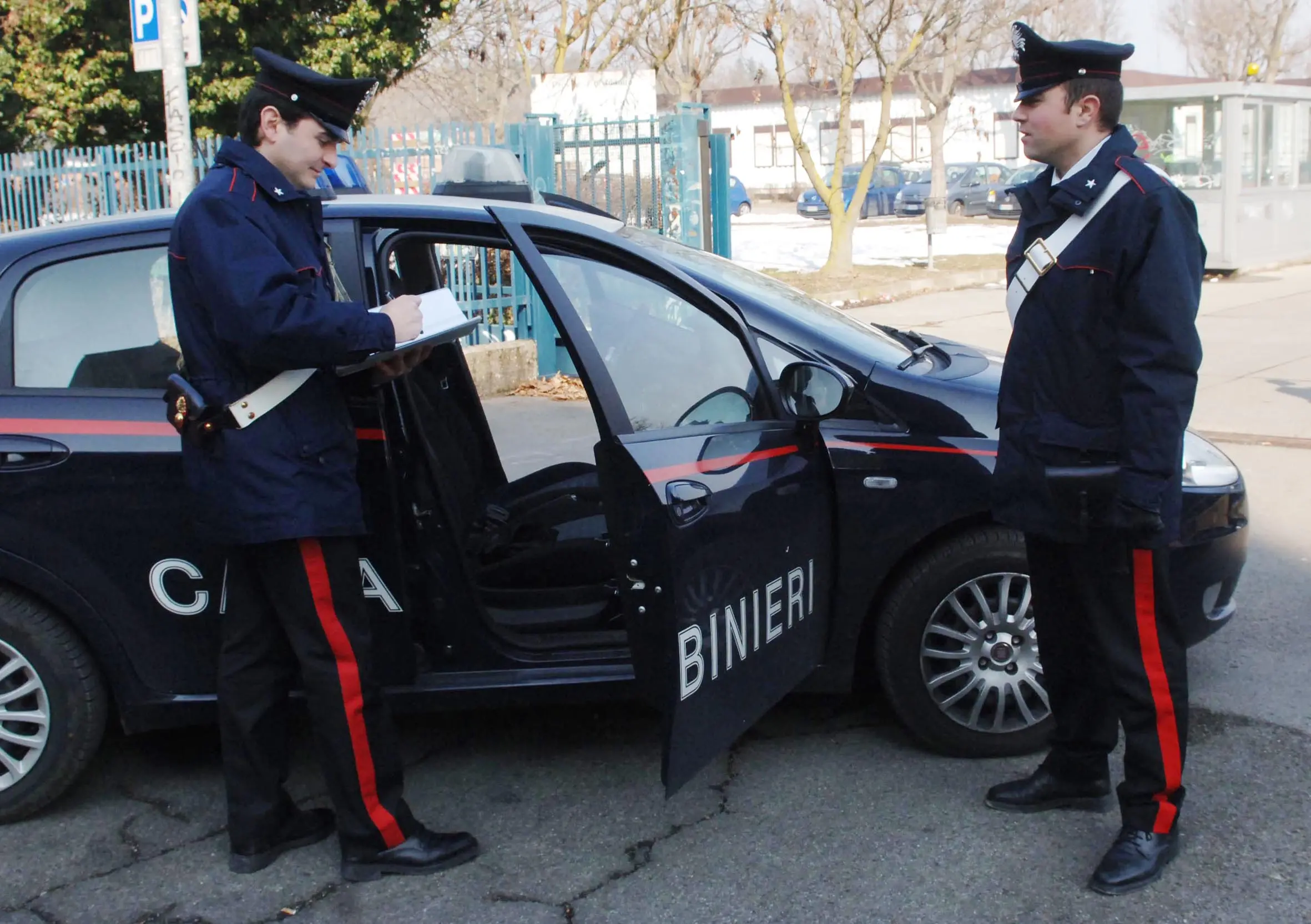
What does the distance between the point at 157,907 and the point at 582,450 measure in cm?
441

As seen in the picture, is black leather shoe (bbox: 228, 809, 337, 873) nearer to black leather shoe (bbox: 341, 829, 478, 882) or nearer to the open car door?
black leather shoe (bbox: 341, 829, 478, 882)

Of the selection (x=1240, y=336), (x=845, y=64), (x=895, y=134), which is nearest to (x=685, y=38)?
(x=845, y=64)

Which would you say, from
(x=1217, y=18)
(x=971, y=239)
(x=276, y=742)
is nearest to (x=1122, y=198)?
(x=276, y=742)

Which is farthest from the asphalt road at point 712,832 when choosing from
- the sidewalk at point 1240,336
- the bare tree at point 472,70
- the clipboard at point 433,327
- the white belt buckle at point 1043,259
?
the bare tree at point 472,70

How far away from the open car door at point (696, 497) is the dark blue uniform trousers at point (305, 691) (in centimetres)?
62

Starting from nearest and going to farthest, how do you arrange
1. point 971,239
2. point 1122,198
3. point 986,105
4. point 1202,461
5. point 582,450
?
point 1122,198
point 1202,461
point 582,450
point 971,239
point 986,105

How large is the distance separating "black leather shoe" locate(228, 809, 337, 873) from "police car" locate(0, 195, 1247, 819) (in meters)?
0.34

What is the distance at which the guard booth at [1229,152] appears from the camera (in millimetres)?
16688

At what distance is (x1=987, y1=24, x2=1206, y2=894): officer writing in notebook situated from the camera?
2732 mm

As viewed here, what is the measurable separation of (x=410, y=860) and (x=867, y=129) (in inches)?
2288

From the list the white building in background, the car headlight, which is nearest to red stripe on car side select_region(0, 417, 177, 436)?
the car headlight

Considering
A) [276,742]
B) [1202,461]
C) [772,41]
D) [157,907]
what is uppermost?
[772,41]

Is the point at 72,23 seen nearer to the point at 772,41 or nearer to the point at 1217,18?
the point at 772,41

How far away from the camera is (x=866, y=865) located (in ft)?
10.2
